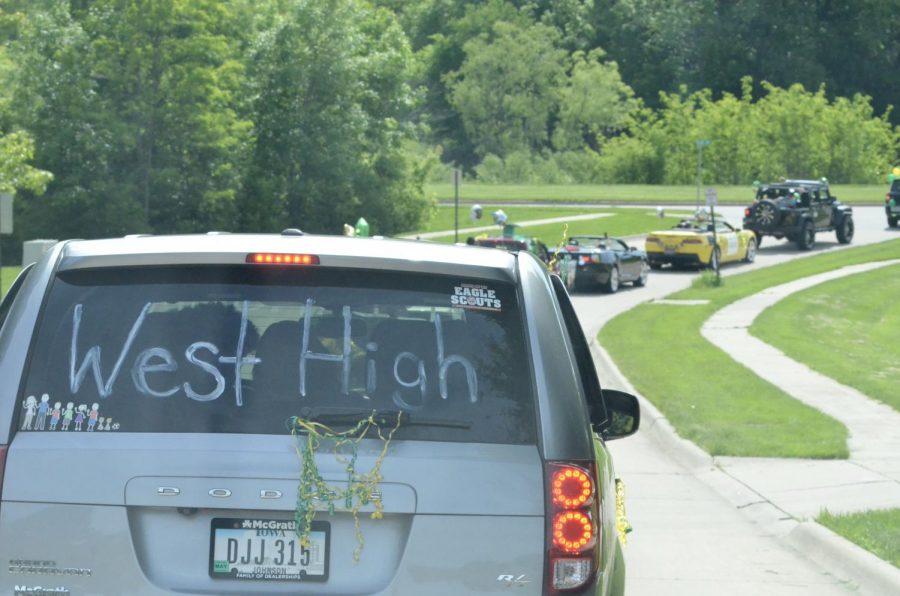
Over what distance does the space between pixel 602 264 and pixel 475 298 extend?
32.0 m

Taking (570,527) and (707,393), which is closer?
(570,527)

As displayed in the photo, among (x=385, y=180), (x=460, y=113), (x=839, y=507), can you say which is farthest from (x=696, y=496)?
(x=460, y=113)

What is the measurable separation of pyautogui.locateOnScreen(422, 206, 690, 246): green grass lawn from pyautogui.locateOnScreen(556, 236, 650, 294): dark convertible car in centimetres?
891

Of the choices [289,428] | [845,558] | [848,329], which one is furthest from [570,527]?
[848,329]

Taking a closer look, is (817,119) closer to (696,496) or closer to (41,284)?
(696,496)

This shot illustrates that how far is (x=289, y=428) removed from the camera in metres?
4.07

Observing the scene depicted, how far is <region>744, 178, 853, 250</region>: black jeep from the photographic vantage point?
4600 cm

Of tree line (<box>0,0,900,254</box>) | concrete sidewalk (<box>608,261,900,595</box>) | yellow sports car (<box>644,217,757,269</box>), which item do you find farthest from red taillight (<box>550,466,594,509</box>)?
yellow sports car (<box>644,217,757,269</box>)

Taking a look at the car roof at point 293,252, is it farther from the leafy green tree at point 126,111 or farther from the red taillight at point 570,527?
the leafy green tree at point 126,111

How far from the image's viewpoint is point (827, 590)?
8.30 metres

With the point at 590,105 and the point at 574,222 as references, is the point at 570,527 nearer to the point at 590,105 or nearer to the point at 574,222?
the point at 574,222

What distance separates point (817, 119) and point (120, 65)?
4265 cm

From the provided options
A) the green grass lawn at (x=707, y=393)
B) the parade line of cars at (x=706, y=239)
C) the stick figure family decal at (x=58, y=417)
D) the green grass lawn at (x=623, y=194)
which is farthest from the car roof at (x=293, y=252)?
the green grass lawn at (x=623, y=194)

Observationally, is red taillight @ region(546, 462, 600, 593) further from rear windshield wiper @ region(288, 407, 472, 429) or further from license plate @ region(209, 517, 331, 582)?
license plate @ region(209, 517, 331, 582)
